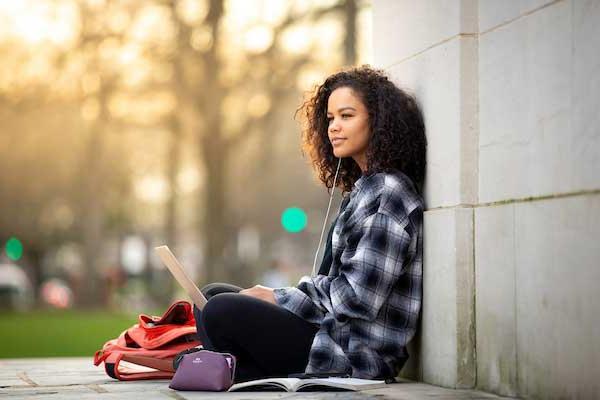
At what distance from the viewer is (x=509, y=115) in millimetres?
4934

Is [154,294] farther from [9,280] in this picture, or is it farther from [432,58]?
[432,58]

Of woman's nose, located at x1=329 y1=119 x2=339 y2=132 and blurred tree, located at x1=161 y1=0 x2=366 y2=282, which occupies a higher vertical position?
blurred tree, located at x1=161 y1=0 x2=366 y2=282

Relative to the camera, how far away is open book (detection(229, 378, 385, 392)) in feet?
16.4

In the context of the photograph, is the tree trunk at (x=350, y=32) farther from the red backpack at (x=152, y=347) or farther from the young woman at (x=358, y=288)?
the young woman at (x=358, y=288)


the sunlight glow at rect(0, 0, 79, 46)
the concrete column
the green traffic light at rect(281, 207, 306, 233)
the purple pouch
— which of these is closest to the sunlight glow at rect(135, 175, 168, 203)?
the green traffic light at rect(281, 207, 306, 233)

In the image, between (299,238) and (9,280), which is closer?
(9,280)

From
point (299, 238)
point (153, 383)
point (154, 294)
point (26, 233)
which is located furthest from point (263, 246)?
point (153, 383)

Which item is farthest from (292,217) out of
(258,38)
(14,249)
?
(14,249)

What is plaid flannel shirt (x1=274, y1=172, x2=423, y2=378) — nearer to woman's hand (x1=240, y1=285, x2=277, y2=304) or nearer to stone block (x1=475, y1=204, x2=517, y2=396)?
woman's hand (x1=240, y1=285, x2=277, y2=304)

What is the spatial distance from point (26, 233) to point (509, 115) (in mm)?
42875

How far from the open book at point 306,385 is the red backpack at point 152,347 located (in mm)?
1019

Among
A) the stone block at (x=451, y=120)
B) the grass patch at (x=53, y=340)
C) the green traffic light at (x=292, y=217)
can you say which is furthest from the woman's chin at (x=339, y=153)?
the green traffic light at (x=292, y=217)

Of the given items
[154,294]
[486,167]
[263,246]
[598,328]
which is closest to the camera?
[598,328]

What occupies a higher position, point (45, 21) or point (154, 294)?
point (45, 21)
